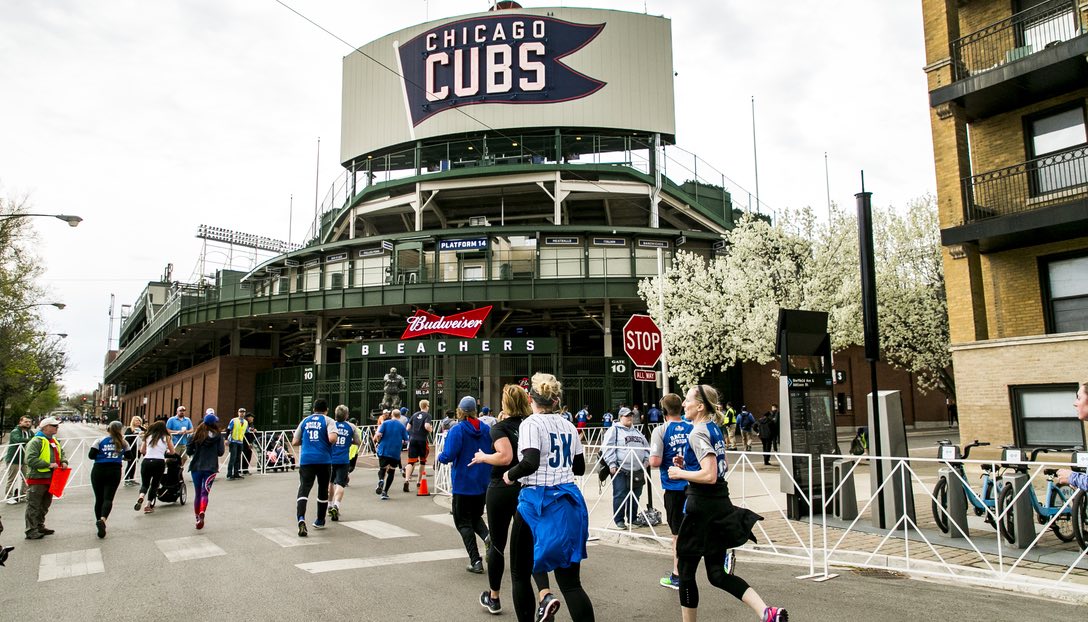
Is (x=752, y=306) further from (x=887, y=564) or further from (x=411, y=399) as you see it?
(x=887, y=564)

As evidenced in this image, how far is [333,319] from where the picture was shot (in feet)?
129

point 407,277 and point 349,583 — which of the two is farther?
point 407,277

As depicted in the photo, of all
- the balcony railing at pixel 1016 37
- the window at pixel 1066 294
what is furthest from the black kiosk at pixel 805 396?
the balcony railing at pixel 1016 37

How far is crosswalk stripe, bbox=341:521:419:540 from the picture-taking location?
9.81 m

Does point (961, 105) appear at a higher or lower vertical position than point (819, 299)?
higher

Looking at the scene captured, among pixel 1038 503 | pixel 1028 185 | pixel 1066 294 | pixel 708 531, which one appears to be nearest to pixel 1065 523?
pixel 1038 503

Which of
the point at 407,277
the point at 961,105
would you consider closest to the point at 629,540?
the point at 961,105

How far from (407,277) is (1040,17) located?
25934mm

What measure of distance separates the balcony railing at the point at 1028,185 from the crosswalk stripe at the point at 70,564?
18.6 m

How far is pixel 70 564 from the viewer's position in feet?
26.3

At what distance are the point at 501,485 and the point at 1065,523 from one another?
7756 millimetres

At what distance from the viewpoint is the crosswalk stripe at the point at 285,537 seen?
9.12 metres

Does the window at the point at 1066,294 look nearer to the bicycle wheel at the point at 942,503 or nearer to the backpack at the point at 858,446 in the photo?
the backpack at the point at 858,446

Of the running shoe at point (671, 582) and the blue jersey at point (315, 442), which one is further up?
the blue jersey at point (315, 442)
